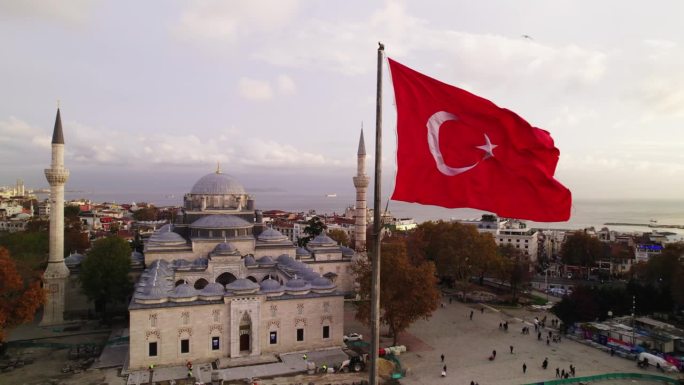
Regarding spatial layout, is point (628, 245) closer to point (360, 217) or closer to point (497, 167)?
point (360, 217)

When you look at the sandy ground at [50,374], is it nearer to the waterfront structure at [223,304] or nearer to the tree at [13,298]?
the waterfront structure at [223,304]

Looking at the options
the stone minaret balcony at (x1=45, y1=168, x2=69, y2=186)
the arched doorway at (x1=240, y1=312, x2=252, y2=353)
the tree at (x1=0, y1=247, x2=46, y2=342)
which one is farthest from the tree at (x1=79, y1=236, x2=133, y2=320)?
the arched doorway at (x1=240, y1=312, x2=252, y2=353)

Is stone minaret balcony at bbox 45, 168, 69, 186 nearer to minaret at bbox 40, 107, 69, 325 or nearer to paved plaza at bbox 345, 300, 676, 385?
minaret at bbox 40, 107, 69, 325

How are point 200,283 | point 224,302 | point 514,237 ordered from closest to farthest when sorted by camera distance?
point 224,302 < point 200,283 < point 514,237

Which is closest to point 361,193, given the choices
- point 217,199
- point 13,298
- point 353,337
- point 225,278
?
point 217,199

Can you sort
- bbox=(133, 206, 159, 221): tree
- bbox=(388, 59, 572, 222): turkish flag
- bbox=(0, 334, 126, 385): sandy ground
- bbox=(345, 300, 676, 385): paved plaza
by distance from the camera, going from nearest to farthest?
bbox=(388, 59, 572, 222): turkish flag < bbox=(0, 334, 126, 385): sandy ground < bbox=(345, 300, 676, 385): paved plaza < bbox=(133, 206, 159, 221): tree

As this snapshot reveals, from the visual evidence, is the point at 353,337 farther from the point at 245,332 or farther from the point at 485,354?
the point at 485,354
